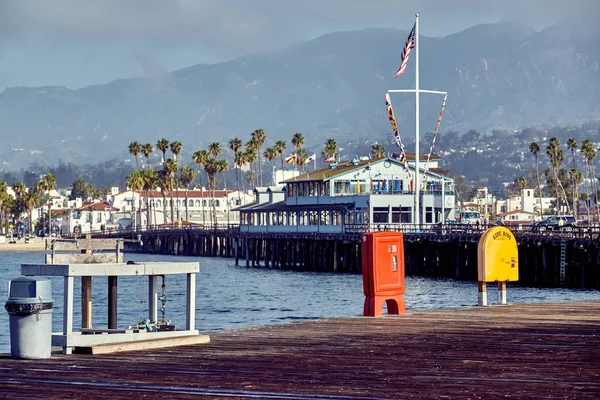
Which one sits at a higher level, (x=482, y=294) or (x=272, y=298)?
(x=482, y=294)

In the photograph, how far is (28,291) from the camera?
13.4m

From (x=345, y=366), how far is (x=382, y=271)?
8005 mm

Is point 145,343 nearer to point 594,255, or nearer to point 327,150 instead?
point 594,255

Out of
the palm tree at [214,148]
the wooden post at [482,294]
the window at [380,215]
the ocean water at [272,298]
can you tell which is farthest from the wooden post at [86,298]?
the palm tree at [214,148]

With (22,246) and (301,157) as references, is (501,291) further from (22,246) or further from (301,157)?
(22,246)

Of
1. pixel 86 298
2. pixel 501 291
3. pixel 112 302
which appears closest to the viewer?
pixel 86 298

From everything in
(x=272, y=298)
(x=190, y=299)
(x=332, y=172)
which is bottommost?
(x=272, y=298)

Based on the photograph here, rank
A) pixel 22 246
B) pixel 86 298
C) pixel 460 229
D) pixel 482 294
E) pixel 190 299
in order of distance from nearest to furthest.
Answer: pixel 86 298 < pixel 190 299 < pixel 482 294 < pixel 460 229 < pixel 22 246

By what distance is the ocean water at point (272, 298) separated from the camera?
45.1 metres

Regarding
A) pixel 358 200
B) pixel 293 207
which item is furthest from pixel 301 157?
pixel 358 200

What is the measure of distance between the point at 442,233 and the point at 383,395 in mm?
67619

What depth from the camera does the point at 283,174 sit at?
128m

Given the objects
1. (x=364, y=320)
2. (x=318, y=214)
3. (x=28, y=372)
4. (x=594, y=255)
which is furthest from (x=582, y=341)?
(x=318, y=214)

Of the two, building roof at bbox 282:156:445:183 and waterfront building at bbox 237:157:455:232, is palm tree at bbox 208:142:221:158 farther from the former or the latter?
waterfront building at bbox 237:157:455:232
